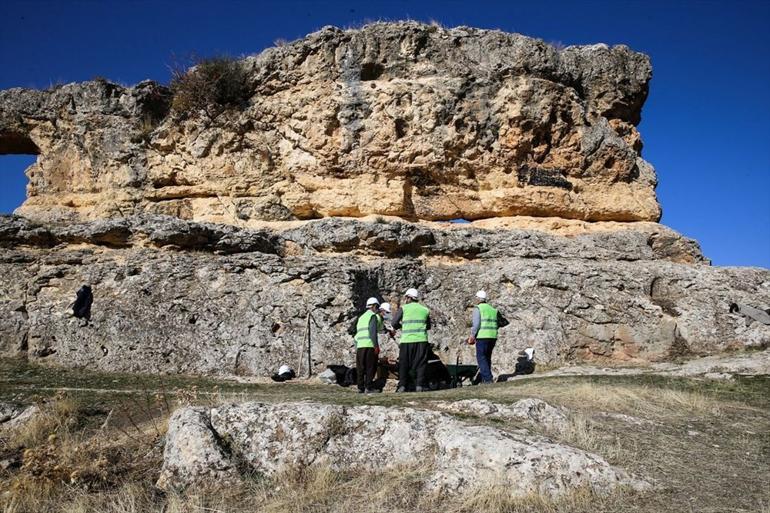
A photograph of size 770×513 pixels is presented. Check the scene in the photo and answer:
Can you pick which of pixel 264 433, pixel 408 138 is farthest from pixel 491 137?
pixel 264 433

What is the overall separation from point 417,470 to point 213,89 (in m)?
13.4

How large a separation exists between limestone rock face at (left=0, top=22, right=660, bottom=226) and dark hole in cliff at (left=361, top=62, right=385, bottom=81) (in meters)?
0.04

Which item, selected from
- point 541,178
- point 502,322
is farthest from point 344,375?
point 541,178

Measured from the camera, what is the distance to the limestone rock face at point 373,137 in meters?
15.4

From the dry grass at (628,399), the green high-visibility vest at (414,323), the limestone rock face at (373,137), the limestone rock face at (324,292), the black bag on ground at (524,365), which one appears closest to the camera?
the dry grass at (628,399)

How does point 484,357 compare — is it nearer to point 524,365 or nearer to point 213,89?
point 524,365

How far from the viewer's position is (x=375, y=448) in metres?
5.75

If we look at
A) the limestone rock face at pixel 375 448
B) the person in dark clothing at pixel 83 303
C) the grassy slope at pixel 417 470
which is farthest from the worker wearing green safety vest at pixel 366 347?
the person in dark clothing at pixel 83 303

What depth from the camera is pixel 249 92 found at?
16531 millimetres

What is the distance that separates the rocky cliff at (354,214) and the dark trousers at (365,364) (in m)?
1.94

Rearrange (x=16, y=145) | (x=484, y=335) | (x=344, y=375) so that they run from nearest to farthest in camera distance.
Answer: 1. (x=484, y=335)
2. (x=344, y=375)
3. (x=16, y=145)

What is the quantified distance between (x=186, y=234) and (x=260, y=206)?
2676 millimetres

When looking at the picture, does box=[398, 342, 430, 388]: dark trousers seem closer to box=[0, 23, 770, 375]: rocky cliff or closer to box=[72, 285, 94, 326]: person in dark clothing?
box=[0, 23, 770, 375]: rocky cliff

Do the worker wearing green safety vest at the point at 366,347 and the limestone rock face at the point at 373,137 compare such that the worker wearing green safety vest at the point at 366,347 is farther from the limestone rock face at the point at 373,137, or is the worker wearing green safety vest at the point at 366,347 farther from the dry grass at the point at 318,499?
the limestone rock face at the point at 373,137
